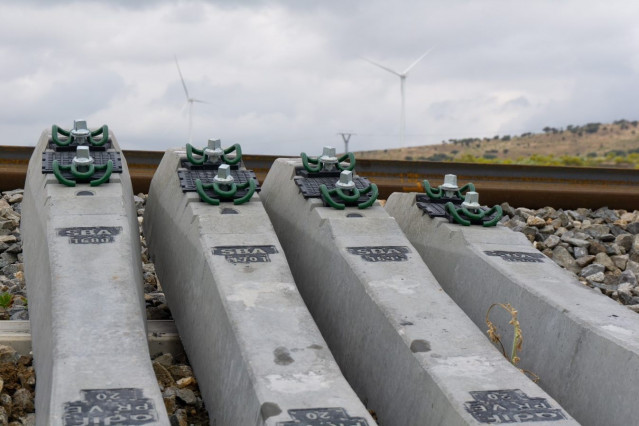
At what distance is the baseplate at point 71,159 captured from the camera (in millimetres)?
7234

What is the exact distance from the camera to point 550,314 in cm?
634

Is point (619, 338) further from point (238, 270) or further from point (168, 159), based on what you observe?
point (168, 159)

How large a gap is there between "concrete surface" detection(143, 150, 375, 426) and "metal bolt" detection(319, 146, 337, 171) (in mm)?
777

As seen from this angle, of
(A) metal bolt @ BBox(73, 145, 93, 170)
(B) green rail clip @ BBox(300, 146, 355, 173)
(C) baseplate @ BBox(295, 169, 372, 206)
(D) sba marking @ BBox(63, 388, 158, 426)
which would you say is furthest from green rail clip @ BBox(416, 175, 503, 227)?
(D) sba marking @ BBox(63, 388, 158, 426)

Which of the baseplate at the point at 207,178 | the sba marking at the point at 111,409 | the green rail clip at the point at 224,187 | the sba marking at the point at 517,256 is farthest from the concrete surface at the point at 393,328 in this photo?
the sba marking at the point at 111,409

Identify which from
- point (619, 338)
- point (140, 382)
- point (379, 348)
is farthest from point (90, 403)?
point (619, 338)

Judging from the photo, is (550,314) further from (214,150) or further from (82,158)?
(82,158)

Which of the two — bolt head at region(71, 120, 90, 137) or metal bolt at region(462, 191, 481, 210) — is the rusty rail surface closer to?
bolt head at region(71, 120, 90, 137)

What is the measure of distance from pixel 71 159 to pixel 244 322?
280cm

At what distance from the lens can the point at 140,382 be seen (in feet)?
16.5

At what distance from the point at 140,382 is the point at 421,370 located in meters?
1.62

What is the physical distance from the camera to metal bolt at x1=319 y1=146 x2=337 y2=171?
7.74 meters

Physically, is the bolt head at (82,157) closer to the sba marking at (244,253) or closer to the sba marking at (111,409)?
the sba marking at (244,253)

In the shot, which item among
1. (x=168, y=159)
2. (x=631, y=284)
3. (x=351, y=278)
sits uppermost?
(x=168, y=159)
